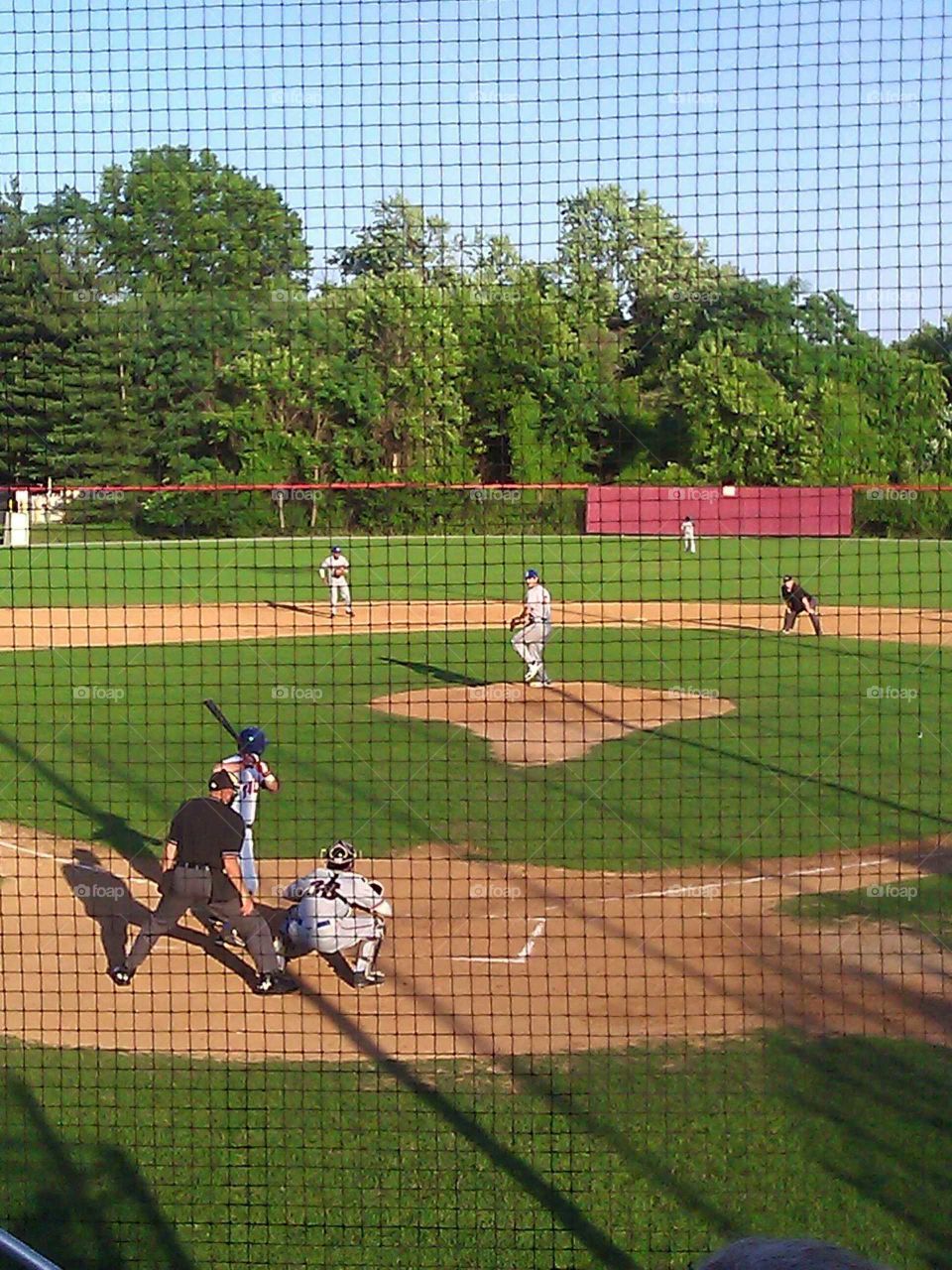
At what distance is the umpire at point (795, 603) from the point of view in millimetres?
21250

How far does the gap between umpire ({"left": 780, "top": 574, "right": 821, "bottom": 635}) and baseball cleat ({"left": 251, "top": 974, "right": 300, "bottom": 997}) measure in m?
13.9

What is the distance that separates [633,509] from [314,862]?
18925mm

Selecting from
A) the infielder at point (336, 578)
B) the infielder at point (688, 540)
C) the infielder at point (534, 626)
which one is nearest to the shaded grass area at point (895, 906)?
the infielder at point (534, 626)

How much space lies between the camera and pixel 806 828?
1155cm

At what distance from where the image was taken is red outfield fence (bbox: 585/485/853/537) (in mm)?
23469

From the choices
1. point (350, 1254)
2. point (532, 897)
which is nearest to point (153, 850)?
point (532, 897)

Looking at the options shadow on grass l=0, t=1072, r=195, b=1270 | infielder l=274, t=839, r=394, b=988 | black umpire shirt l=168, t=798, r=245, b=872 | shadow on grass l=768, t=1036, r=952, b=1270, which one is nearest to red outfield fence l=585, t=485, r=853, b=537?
infielder l=274, t=839, r=394, b=988

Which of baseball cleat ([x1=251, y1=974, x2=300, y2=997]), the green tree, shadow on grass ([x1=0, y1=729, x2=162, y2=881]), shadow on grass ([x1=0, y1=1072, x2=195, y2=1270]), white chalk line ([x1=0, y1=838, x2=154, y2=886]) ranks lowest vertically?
shadow on grass ([x1=0, y1=1072, x2=195, y2=1270])

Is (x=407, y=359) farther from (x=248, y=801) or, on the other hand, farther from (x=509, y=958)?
(x=509, y=958)

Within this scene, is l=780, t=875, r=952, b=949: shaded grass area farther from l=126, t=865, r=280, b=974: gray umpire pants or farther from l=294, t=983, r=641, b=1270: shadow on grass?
l=126, t=865, r=280, b=974: gray umpire pants

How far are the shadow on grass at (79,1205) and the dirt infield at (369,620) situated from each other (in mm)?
14976

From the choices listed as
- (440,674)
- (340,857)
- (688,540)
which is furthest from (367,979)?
(688,540)

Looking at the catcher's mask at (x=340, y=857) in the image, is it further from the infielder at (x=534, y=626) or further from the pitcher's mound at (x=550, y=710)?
the infielder at (x=534, y=626)

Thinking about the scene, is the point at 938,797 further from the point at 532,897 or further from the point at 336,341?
the point at 336,341
